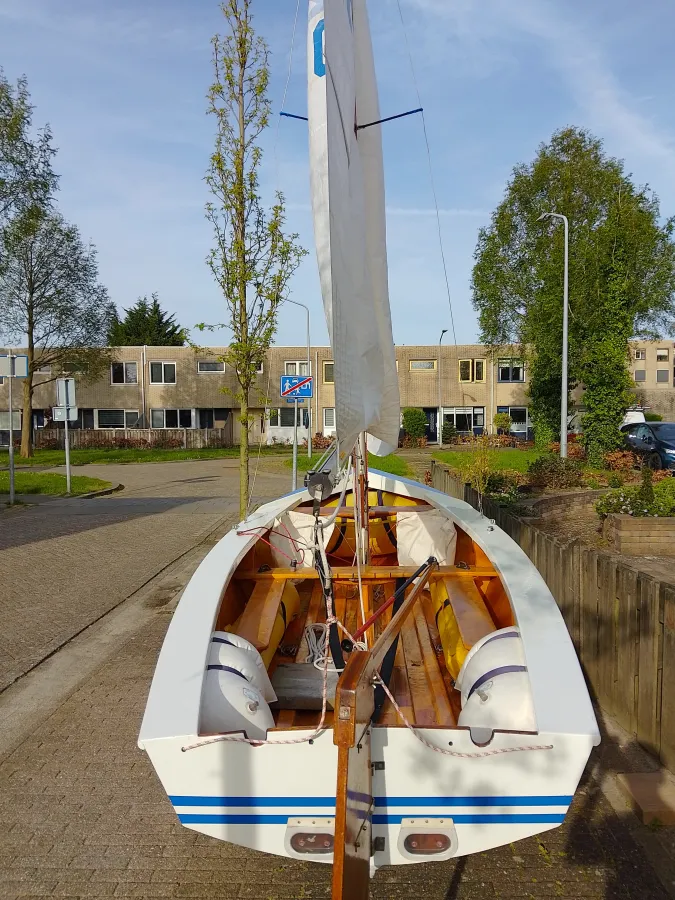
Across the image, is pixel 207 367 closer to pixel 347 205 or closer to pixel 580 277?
pixel 580 277

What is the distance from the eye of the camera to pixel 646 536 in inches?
358

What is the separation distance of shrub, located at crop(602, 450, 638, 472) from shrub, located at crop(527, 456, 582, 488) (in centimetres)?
161

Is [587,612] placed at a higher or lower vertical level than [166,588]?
higher

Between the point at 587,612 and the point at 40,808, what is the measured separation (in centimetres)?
370

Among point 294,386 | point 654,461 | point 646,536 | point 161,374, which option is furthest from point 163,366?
A: point 646,536

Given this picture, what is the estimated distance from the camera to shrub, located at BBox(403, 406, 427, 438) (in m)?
40.1

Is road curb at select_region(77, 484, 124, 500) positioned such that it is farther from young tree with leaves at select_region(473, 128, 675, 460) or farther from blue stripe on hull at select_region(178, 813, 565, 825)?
blue stripe on hull at select_region(178, 813, 565, 825)

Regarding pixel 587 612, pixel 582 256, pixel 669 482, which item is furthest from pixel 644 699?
pixel 582 256

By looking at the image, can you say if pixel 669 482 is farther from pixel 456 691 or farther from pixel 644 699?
pixel 456 691

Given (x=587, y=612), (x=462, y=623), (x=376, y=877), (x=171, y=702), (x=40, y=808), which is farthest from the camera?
(x=587, y=612)

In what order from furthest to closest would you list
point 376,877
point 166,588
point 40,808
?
point 166,588
point 40,808
point 376,877

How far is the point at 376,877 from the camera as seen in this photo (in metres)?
3.11

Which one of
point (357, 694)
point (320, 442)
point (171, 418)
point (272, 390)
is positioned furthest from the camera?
point (171, 418)

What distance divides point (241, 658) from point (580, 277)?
2547 cm
